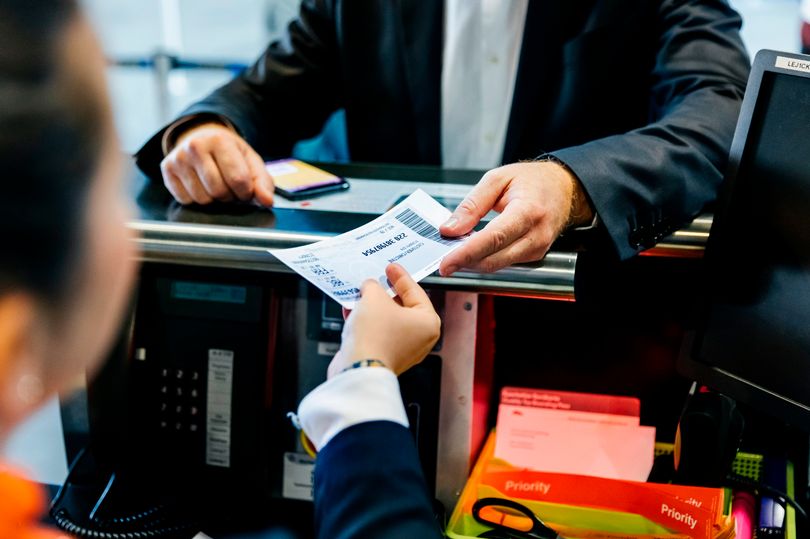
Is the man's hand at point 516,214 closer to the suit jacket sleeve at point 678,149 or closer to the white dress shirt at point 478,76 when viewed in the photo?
the suit jacket sleeve at point 678,149

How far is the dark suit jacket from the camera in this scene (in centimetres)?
111

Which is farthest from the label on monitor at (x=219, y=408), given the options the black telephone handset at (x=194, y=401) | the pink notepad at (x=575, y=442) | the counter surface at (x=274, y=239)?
the pink notepad at (x=575, y=442)

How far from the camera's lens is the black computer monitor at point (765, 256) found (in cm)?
93

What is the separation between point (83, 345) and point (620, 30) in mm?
1233

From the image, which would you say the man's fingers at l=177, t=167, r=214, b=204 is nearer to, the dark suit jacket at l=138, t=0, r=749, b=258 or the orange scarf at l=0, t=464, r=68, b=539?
the dark suit jacket at l=138, t=0, r=749, b=258

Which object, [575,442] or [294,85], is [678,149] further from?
[294,85]

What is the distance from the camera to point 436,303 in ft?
3.50

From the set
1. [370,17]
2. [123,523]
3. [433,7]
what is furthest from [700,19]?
[123,523]

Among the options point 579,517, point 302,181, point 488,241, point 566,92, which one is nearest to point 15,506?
point 488,241

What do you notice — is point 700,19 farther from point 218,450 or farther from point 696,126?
point 218,450

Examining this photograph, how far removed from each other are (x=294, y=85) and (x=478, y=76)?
0.37 m

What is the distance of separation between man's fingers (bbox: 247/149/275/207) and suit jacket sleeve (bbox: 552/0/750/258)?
0.38 m

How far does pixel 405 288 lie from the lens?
0.89m

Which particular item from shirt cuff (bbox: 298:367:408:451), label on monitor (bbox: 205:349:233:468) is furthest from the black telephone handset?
shirt cuff (bbox: 298:367:408:451)
